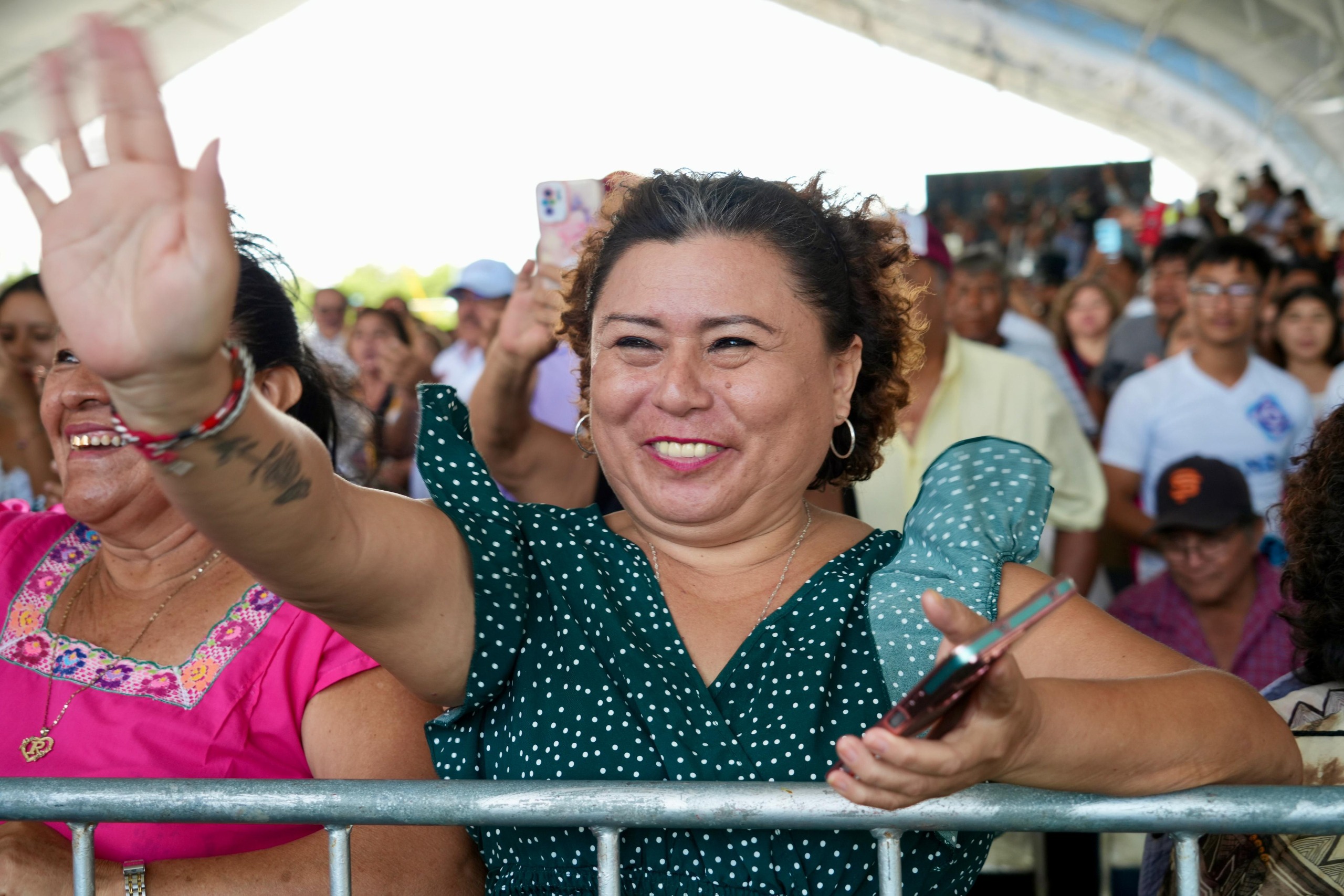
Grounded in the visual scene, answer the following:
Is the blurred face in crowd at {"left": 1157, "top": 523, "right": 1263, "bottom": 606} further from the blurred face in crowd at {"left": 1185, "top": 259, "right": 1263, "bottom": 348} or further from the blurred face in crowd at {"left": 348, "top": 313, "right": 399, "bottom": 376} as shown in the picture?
the blurred face in crowd at {"left": 348, "top": 313, "right": 399, "bottom": 376}

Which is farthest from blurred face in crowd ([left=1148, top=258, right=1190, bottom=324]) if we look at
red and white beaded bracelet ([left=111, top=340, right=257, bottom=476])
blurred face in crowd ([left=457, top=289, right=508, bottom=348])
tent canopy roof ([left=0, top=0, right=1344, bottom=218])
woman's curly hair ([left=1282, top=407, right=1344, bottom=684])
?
tent canopy roof ([left=0, top=0, right=1344, bottom=218])

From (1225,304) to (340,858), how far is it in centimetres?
400

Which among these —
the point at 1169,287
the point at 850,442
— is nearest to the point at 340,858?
the point at 850,442

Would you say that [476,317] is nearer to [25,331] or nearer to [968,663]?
[25,331]

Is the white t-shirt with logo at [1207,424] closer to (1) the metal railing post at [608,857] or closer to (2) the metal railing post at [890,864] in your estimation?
(2) the metal railing post at [890,864]

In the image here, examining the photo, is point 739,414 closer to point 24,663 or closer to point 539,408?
point 24,663

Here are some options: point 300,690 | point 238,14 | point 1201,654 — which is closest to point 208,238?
point 300,690

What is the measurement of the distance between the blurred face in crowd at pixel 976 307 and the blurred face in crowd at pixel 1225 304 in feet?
4.10

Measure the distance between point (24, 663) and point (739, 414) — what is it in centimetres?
120

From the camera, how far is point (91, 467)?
6.69 ft

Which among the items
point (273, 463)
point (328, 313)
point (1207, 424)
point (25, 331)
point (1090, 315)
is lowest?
point (273, 463)

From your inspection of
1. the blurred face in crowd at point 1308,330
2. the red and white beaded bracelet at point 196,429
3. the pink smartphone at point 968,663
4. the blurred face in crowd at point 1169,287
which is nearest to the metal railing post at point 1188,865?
the pink smartphone at point 968,663

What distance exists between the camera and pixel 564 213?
2.71 metres

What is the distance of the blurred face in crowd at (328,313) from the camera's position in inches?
377
